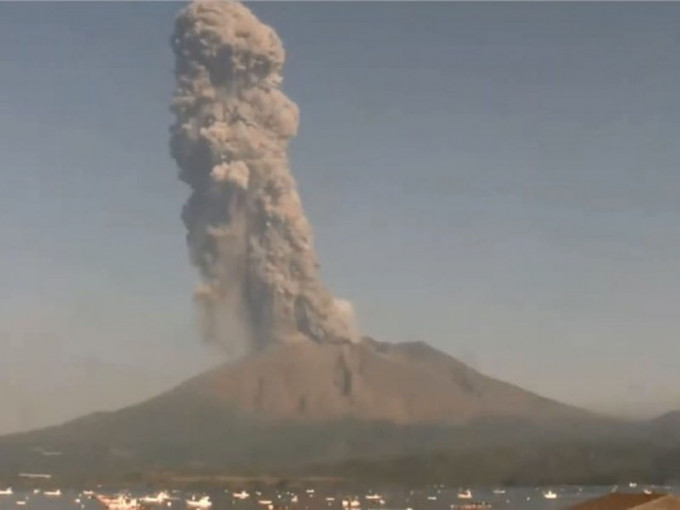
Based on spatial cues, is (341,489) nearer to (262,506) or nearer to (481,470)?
(481,470)

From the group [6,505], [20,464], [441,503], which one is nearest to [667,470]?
[441,503]

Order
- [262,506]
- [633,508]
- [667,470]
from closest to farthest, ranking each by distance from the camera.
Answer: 1. [633,508]
2. [262,506]
3. [667,470]

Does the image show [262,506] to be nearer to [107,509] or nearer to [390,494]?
[107,509]

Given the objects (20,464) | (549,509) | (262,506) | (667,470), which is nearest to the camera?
(549,509)

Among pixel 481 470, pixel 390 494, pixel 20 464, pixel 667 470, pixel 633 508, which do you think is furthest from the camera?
pixel 20 464

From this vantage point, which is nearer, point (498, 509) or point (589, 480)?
point (498, 509)

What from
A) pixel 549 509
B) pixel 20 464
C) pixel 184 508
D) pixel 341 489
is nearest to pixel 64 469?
pixel 20 464
